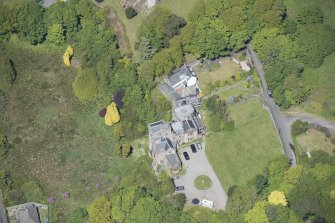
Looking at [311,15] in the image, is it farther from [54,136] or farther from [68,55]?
[54,136]

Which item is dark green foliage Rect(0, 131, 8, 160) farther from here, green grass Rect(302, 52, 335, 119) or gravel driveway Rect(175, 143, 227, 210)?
green grass Rect(302, 52, 335, 119)

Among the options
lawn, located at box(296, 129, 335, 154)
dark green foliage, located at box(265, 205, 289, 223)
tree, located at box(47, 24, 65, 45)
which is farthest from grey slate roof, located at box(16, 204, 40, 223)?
lawn, located at box(296, 129, 335, 154)

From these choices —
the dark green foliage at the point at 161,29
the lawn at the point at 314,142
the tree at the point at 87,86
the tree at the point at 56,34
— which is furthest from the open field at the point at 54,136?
the lawn at the point at 314,142

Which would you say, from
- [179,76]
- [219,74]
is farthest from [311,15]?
[179,76]

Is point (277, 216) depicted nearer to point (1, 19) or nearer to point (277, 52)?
point (277, 52)

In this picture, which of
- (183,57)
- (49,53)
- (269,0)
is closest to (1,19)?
(49,53)

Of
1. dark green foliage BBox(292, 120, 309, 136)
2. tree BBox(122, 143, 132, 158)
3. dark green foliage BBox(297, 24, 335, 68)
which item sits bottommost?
dark green foliage BBox(292, 120, 309, 136)
